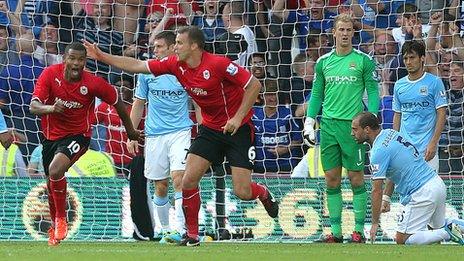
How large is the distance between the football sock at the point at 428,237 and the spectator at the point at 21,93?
5584 millimetres

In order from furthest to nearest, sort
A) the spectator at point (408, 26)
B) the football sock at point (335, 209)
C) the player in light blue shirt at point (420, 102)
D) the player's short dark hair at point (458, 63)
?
the spectator at point (408, 26), the player's short dark hair at point (458, 63), the football sock at point (335, 209), the player in light blue shirt at point (420, 102)

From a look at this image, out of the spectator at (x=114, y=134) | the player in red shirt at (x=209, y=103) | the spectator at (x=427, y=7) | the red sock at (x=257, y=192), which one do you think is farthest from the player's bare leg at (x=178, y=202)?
the spectator at (x=427, y=7)

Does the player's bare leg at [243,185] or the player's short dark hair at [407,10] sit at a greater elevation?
the player's short dark hair at [407,10]

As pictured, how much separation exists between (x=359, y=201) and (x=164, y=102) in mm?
2425

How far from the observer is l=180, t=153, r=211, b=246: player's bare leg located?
1195 cm

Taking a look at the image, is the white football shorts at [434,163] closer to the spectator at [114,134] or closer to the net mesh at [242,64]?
the net mesh at [242,64]

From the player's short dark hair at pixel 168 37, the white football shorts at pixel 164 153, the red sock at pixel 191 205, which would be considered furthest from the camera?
the white football shorts at pixel 164 153

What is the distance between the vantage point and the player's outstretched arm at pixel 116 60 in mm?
11602

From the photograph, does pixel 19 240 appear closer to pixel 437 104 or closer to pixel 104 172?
pixel 104 172

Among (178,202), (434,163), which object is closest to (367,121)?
(434,163)

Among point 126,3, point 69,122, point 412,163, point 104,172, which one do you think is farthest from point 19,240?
point 412,163

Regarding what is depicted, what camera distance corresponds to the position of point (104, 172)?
15344 mm

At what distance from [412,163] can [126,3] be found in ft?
18.6

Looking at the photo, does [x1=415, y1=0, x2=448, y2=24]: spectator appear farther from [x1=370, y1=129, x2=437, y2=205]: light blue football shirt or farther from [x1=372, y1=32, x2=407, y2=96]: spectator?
[x1=370, y1=129, x2=437, y2=205]: light blue football shirt
